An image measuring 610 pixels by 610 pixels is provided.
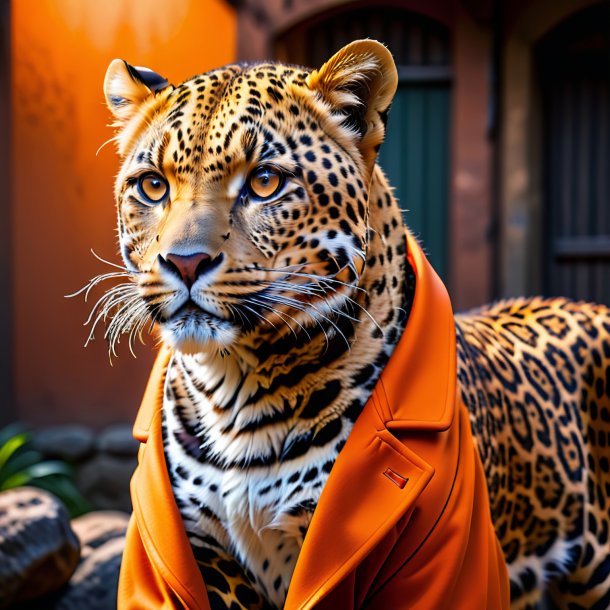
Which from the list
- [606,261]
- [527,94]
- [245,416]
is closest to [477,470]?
[245,416]

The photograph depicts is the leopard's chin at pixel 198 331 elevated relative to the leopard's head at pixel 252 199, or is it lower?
lower

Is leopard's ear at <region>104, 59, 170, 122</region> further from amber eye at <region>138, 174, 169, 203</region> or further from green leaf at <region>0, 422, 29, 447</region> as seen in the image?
green leaf at <region>0, 422, 29, 447</region>

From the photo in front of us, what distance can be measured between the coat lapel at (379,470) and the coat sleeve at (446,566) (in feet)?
0.32

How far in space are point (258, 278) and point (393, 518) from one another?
23.7 inches

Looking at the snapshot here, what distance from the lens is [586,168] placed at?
7160 mm

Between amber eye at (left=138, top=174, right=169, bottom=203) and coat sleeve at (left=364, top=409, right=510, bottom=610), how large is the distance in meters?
0.91

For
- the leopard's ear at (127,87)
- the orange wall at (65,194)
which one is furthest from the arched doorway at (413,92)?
the leopard's ear at (127,87)

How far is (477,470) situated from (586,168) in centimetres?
520

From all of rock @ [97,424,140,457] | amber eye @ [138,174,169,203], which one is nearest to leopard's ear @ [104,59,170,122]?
amber eye @ [138,174,169,203]

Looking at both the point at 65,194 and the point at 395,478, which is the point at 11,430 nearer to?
the point at 65,194

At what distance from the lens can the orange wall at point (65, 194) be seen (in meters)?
6.57

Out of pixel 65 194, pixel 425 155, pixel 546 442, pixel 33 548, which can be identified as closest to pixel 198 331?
pixel 546 442

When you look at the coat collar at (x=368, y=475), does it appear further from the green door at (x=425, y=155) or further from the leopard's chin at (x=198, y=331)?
the green door at (x=425, y=155)

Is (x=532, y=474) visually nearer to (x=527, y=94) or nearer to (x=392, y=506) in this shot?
(x=392, y=506)
